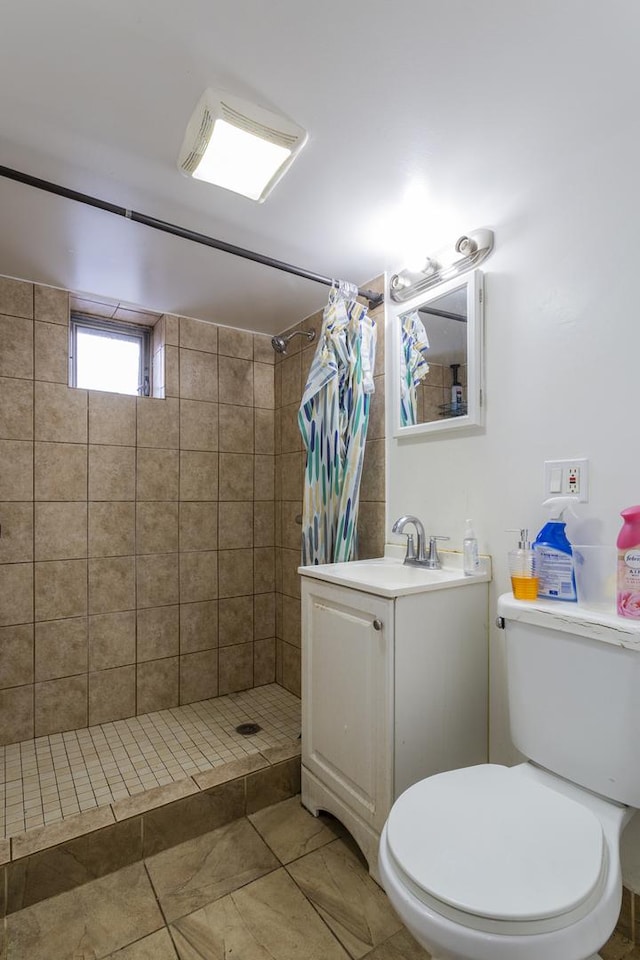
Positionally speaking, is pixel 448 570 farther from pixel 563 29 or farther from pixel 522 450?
pixel 563 29

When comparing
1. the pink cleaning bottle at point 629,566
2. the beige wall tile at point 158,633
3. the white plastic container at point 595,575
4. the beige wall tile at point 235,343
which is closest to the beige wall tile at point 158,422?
the beige wall tile at point 235,343

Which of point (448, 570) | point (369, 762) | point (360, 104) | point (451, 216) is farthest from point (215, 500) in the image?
point (360, 104)

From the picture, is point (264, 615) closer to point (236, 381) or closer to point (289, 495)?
point (289, 495)

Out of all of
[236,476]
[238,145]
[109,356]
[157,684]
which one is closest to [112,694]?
[157,684]

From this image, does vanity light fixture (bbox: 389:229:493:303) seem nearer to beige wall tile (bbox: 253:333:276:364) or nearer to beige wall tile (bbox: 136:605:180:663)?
beige wall tile (bbox: 253:333:276:364)

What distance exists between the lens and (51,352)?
223 centimetres

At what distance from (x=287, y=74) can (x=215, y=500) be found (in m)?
1.91

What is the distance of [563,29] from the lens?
102 cm

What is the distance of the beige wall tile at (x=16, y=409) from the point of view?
213 centimetres

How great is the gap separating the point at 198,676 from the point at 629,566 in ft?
7.01

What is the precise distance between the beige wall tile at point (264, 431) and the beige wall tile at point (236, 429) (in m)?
0.04

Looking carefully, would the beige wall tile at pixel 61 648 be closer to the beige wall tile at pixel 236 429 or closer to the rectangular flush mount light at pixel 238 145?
the beige wall tile at pixel 236 429

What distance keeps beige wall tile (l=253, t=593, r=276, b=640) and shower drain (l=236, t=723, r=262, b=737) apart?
22.1 inches

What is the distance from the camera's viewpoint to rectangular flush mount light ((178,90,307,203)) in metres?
1.19
